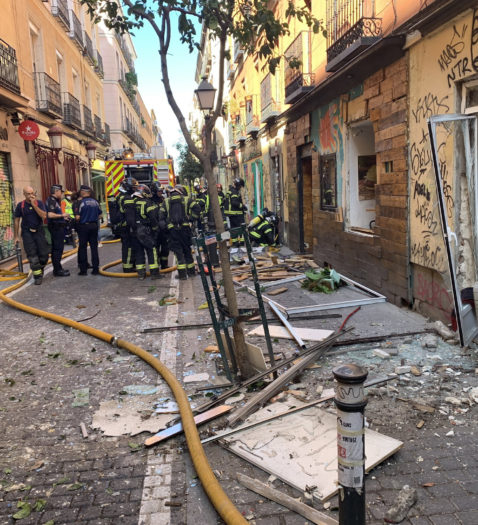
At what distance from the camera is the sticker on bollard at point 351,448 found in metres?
1.98

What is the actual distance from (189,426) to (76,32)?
74.0ft

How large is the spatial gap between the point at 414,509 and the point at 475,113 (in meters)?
3.92

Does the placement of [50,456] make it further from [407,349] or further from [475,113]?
[475,113]

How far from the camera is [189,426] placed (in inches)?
131

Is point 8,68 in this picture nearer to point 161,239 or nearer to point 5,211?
point 5,211

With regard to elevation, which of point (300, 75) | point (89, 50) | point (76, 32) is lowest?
point (300, 75)

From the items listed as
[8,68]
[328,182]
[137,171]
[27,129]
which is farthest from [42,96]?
[328,182]

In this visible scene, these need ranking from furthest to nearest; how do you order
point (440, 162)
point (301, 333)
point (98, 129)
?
point (98, 129) < point (301, 333) < point (440, 162)

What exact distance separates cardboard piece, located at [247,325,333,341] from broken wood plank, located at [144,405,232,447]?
1938mm

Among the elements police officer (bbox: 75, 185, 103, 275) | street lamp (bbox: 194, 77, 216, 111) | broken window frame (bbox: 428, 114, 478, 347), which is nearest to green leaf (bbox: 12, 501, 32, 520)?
broken window frame (bbox: 428, 114, 478, 347)

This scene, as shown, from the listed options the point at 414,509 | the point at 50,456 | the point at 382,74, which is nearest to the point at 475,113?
the point at 382,74

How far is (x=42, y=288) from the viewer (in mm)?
9102

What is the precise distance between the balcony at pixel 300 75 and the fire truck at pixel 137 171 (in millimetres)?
8543

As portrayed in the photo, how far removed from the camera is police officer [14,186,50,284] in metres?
9.14
